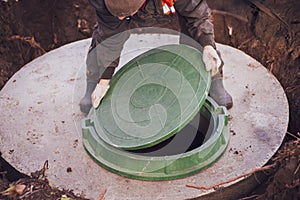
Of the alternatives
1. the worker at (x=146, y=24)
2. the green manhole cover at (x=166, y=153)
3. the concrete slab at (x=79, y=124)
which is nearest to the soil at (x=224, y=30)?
the concrete slab at (x=79, y=124)

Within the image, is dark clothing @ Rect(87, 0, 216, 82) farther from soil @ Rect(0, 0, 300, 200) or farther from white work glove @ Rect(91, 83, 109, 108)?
soil @ Rect(0, 0, 300, 200)

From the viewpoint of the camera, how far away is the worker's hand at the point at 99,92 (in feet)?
9.84

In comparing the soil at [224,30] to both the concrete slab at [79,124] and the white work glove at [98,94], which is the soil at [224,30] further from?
the white work glove at [98,94]

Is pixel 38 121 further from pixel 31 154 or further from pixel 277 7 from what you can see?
pixel 277 7

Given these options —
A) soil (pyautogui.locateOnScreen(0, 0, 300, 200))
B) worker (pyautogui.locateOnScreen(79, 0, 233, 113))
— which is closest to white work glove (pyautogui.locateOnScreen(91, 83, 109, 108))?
worker (pyautogui.locateOnScreen(79, 0, 233, 113))

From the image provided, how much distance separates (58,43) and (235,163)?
1.95 metres

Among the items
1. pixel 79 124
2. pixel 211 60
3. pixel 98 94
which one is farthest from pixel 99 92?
pixel 211 60

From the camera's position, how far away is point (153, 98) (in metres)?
2.98

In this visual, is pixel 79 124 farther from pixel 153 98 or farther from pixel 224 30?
pixel 224 30

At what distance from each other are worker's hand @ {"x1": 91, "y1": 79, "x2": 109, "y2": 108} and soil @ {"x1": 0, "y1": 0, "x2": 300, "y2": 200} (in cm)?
103

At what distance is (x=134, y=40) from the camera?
381cm

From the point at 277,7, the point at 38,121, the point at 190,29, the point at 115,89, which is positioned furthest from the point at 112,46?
the point at 277,7

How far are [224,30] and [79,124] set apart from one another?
152 cm

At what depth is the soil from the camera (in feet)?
12.5
